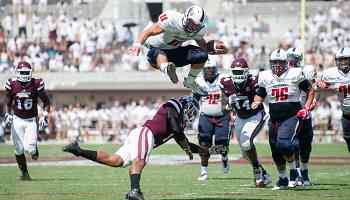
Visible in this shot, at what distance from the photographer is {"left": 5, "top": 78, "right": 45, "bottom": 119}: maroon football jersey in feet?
54.2

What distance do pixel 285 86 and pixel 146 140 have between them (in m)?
3.07

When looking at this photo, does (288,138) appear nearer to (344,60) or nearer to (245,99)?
(245,99)

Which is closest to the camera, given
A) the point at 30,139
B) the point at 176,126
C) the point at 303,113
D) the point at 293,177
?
the point at 176,126

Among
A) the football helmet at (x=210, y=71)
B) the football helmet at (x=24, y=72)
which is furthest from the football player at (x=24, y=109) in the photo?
the football helmet at (x=210, y=71)

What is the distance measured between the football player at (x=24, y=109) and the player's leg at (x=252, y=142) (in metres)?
3.52

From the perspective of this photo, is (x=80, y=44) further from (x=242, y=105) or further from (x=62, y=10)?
(x=242, y=105)

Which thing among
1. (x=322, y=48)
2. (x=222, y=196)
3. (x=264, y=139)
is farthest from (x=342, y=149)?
(x=222, y=196)

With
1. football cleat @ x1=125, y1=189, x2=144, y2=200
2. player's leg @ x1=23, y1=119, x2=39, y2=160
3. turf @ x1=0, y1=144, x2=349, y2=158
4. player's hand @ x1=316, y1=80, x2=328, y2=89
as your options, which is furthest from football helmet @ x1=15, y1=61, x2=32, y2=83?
turf @ x1=0, y1=144, x2=349, y2=158

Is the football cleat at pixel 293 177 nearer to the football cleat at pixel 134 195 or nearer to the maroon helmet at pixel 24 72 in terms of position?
the football cleat at pixel 134 195

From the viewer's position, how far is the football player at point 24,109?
53.9 feet

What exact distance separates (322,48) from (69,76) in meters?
8.89

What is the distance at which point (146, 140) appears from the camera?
11844 mm

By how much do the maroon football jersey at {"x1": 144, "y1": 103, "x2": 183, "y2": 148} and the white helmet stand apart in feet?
3.76

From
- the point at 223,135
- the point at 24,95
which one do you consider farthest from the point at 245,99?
the point at 24,95
